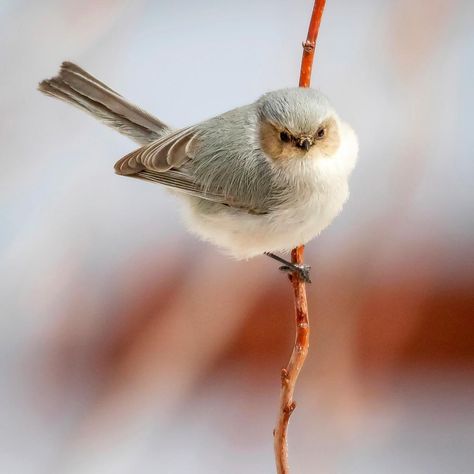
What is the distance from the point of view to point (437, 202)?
2.06 metres

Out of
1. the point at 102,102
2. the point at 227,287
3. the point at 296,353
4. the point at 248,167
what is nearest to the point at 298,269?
the point at 248,167

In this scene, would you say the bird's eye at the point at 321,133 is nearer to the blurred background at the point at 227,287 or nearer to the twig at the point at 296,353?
the twig at the point at 296,353

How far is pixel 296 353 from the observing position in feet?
3.31

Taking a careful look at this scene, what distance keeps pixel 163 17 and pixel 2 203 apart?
0.73 metres

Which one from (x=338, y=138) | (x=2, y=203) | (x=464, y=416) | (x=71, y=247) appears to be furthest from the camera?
(x=464, y=416)

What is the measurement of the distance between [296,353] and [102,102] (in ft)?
2.14

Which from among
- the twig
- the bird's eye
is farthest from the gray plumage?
the twig

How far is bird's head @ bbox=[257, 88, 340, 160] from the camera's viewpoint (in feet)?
3.90

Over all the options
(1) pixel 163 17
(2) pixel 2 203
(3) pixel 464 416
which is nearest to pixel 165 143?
(2) pixel 2 203

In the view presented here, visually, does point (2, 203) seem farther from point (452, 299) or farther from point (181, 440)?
point (452, 299)

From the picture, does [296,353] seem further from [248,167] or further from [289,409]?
[248,167]

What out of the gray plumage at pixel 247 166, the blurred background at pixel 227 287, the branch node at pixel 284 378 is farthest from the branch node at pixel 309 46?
the blurred background at pixel 227 287

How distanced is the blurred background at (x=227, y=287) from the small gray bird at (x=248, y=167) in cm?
52

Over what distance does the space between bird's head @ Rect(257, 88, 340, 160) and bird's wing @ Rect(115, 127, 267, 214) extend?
123 mm
